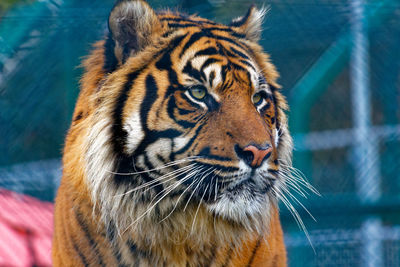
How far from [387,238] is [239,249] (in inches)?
25.4

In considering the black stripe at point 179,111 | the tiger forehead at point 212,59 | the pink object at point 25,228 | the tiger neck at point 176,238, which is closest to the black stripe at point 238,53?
the tiger forehead at point 212,59

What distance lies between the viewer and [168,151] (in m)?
0.61

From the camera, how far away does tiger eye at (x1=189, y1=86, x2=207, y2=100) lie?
636 mm

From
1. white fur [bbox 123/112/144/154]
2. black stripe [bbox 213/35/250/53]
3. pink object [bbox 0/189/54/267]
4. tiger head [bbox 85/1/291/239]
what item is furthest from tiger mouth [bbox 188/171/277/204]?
pink object [bbox 0/189/54/267]

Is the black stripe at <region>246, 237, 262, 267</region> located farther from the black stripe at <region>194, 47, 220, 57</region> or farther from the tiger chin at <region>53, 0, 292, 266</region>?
the black stripe at <region>194, 47, 220, 57</region>

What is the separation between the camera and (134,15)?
2.09ft

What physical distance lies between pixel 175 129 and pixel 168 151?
0.11ft

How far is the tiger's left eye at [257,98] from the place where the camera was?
0.69 metres

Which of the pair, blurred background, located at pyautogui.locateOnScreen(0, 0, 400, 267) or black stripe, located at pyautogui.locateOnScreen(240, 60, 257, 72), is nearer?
black stripe, located at pyautogui.locateOnScreen(240, 60, 257, 72)

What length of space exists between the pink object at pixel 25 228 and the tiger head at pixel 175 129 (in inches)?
18.3

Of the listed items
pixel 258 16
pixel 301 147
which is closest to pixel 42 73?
pixel 258 16

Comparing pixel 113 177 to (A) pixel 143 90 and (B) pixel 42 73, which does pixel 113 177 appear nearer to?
(A) pixel 143 90

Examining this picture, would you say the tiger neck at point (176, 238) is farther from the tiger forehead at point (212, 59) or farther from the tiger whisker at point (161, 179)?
the tiger forehead at point (212, 59)

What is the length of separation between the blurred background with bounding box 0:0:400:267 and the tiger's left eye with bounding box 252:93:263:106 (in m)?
0.23
